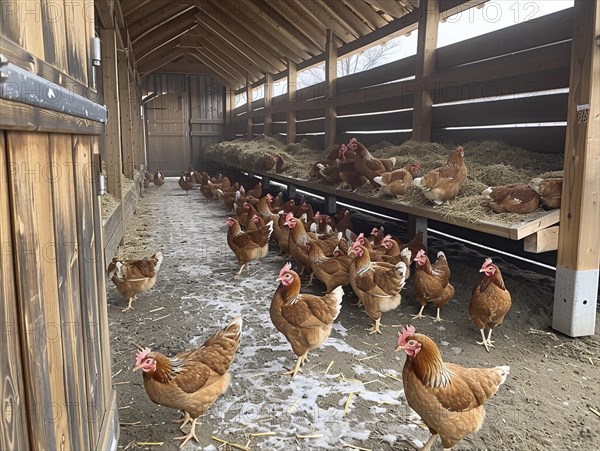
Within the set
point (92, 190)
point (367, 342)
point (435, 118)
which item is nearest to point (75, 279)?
point (92, 190)

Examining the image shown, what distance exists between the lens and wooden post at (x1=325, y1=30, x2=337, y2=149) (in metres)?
9.08

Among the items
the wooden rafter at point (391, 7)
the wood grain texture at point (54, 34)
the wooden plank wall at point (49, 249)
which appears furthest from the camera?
the wooden rafter at point (391, 7)

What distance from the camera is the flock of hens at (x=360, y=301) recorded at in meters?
2.22

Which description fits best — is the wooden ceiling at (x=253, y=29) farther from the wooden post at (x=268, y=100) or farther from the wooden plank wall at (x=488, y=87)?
the wooden plank wall at (x=488, y=87)

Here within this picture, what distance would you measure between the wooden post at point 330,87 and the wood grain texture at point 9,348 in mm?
8353

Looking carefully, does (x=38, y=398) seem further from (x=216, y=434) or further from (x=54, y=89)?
(x=216, y=434)

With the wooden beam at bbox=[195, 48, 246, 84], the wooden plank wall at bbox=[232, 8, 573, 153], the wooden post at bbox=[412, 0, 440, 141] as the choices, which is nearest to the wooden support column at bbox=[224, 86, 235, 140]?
the wooden beam at bbox=[195, 48, 246, 84]

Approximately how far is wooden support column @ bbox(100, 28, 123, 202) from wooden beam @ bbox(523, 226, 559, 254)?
5.26m

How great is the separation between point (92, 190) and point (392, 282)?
249 cm

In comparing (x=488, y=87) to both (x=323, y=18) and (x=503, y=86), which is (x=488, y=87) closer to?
(x=503, y=86)

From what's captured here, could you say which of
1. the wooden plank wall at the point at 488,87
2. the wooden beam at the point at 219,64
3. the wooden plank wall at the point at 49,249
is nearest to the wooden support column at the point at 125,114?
the wooden plank wall at the point at 488,87

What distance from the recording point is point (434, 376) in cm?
221

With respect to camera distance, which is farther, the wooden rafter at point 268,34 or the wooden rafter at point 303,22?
the wooden rafter at point 268,34

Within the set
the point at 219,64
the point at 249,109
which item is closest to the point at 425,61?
the point at 249,109
